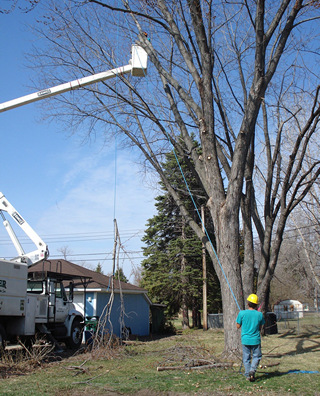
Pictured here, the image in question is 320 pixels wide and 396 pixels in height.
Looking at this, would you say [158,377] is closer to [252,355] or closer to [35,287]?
[252,355]

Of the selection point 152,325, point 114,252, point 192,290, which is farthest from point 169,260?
point 114,252

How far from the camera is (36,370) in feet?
31.3

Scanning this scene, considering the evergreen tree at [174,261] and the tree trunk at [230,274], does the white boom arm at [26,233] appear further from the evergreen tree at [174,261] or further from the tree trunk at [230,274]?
the evergreen tree at [174,261]

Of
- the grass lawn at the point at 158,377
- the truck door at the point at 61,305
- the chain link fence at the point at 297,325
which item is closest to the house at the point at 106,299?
the truck door at the point at 61,305

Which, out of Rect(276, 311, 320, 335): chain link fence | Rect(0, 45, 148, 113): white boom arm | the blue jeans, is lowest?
Rect(276, 311, 320, 335): chain link fence

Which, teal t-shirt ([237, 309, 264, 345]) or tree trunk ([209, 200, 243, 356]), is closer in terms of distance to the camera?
teal t-shirt ([237, 309, 264, 345])

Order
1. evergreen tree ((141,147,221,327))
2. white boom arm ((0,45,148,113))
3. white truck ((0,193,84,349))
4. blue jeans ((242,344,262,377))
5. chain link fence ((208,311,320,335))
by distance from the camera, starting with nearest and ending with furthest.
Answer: blue jeans ((242,344,262,377))
white truck ((0,193,84,349))
white boom arm ((0,45,148,113))
chain link fence ((208,311,320,335))
evergreen tree ((141,147,221,327))

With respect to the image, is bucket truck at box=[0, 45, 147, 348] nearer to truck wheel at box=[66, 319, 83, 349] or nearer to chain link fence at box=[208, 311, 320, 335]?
truck wheel at box=[66, 319, 83, 349]

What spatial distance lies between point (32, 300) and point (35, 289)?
1.29 meters

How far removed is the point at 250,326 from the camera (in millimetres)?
7410

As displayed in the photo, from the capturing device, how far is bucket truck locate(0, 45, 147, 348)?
11.6 meters

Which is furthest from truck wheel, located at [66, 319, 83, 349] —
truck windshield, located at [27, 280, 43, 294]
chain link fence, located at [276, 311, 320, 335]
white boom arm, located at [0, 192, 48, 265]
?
chain link fence, located at [276, 311, 320, 335]

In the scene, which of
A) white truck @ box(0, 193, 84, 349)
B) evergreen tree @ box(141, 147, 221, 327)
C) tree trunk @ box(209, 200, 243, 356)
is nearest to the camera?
tree trunk @ box(209, 200, 243, 356)

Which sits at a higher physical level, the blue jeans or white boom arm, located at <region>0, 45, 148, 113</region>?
white boom arm, located at <region>0, 45, 148, 113</region>
